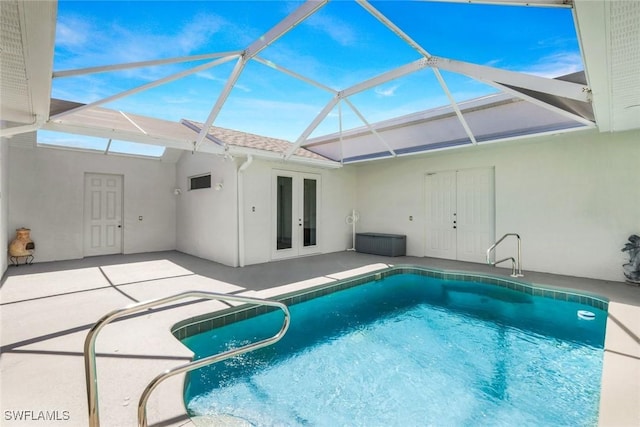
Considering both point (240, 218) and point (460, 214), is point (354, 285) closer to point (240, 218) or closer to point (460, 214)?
point (240, 218)

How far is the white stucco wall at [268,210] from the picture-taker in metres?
8.27

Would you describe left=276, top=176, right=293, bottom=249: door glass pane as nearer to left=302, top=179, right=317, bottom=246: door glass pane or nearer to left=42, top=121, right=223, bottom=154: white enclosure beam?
left=302, top=179, right=317, bottom=246: door glass pane

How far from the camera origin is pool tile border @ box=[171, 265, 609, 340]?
14.3ft

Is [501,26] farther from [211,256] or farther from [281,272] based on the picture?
[211,256]

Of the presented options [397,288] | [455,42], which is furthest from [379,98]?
[397,288]

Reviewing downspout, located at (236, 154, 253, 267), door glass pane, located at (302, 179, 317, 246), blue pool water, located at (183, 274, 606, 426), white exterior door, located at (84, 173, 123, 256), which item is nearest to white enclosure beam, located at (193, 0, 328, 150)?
downspout, located at (236, 154, 253, 267)

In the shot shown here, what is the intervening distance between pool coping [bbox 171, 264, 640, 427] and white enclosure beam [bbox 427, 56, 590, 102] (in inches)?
130

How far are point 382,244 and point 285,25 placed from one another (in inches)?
281

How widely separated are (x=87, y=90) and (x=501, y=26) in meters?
6.57

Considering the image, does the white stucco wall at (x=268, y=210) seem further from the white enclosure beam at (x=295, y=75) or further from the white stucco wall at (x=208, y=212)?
the white enclosure beam at (x=295, y=75)

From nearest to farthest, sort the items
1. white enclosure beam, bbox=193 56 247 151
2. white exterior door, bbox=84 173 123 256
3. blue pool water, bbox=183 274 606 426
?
blue pool water, bbox=183 274 606 426 < white enclosure beam, bbox=193 56 247 151 < white exterior door, bbox=84 173 123 256

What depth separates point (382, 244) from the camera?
383 inches

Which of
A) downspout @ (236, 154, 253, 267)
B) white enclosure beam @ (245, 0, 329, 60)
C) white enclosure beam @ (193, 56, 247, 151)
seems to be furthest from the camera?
downspout @ (236, 154, 253, 267)

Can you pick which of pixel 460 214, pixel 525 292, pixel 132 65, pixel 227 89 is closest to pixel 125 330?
pixel 132 65
